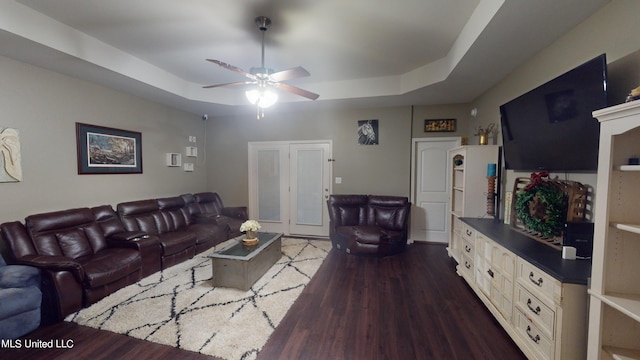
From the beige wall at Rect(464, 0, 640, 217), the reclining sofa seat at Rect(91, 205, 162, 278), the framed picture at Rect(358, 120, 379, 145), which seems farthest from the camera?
the framed picture at Rect(358, 120, 379, 145)

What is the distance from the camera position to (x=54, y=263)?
2.21m

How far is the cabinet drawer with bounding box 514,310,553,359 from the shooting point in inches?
61.4

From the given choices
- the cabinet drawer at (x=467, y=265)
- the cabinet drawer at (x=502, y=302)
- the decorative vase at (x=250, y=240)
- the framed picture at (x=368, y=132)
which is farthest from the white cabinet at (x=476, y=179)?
the decorative vase at (x=250, y=240)

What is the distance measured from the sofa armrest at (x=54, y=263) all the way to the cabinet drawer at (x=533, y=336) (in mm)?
3850

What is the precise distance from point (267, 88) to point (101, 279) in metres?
2.62

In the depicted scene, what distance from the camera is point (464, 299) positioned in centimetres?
263

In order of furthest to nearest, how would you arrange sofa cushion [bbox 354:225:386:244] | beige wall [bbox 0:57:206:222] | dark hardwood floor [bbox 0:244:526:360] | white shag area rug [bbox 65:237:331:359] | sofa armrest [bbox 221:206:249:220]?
sofa armrest [bbox 221:206:249:220] → sofa cushion [bbox 354:225:386:244] → beige wall [bbox 0:57:206:222] → white shag area rug [bbox 65:237:331:359] → dark hardwood floor [bbox 0:244:526:360]

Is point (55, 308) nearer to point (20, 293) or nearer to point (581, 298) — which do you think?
point (20, 293)

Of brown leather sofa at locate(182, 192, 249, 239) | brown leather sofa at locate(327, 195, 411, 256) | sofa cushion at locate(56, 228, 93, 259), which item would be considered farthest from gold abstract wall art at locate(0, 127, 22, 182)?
brown leather sofa at locate(327, 195, 411, 256)

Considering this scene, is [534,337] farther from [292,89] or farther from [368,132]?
[368,132]

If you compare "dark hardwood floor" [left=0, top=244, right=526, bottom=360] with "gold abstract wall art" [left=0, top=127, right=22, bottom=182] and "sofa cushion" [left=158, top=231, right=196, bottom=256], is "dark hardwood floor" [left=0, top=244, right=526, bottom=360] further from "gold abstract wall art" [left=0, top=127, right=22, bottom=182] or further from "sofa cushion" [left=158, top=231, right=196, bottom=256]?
"gold abstract wall art" [left=0, top=127, right=22, bottom=182]

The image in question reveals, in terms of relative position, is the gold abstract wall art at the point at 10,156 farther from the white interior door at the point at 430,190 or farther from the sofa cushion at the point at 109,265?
the white interior door at the point at 430,190

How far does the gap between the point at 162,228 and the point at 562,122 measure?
5045 millimetres

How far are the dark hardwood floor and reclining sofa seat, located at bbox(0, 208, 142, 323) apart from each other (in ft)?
0.84
